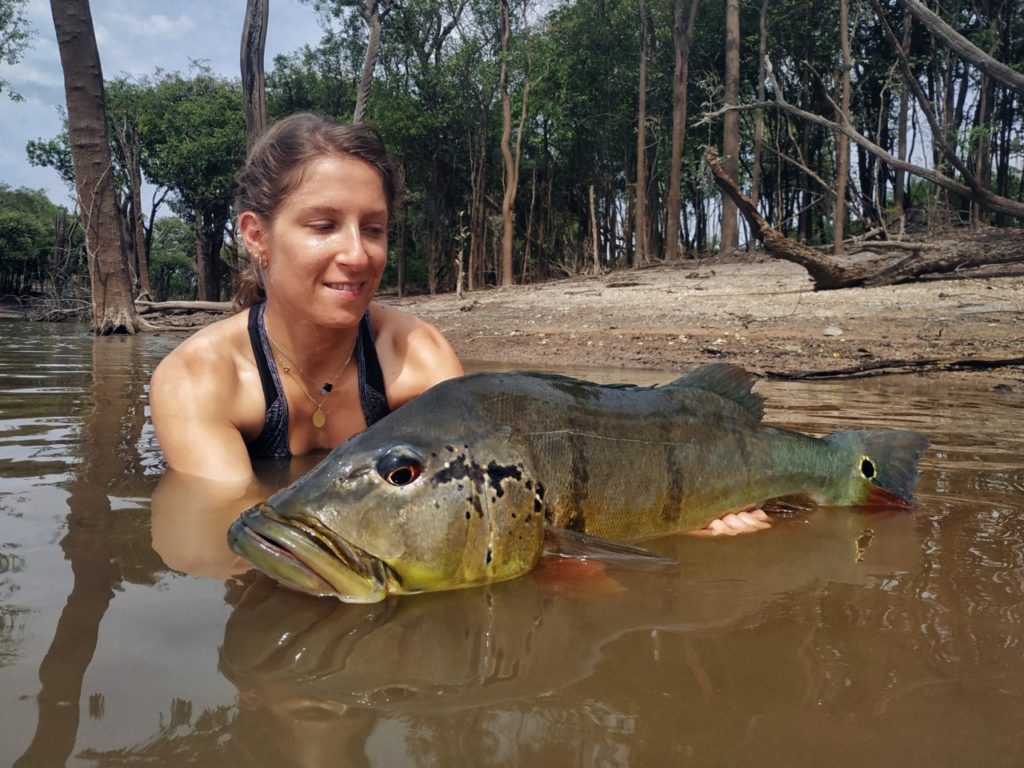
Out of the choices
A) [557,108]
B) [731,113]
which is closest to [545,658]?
[731,113]

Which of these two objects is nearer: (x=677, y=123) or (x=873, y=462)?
(x=873, y=462)

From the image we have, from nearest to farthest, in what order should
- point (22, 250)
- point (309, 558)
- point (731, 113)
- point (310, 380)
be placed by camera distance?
point (309, 558), point (310, 380), point (731, 113), point (22, 250)

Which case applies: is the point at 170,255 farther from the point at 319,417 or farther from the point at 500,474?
the point at 500,474

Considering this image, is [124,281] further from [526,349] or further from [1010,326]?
[1010,326]

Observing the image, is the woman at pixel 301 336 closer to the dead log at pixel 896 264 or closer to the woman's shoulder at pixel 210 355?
the woman's shoulder at pixel 210 355

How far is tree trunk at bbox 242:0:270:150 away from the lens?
50.8ft

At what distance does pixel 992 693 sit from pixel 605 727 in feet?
2.74

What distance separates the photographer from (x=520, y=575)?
2293 millimetres

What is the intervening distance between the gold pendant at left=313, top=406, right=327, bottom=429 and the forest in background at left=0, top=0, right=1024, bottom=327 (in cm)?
2336

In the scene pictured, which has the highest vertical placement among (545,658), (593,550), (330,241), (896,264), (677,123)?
(677,123)

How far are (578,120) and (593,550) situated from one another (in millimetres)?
36140

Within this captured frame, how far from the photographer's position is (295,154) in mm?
3527

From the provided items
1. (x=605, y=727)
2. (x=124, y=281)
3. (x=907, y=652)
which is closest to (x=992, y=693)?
(x=907, y=652)

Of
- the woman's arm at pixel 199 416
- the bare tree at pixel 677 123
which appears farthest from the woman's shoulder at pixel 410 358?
the bare tree at pixel 677 123
